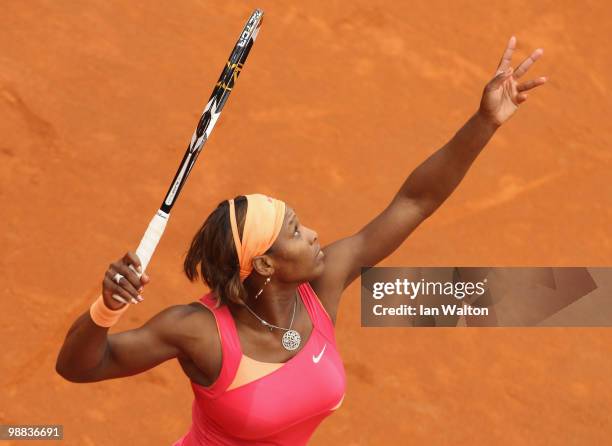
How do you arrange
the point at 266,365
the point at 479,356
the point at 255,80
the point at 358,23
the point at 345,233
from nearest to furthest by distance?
the point at 266,365 → the point at 479,356 → the point at 345,233 → the point at 255,80 → the point at 358,23

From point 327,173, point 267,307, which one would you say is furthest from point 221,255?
point 327,173

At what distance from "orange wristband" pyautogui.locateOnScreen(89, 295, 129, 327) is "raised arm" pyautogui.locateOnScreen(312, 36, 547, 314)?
100cm

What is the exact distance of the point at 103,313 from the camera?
3729 millimetres

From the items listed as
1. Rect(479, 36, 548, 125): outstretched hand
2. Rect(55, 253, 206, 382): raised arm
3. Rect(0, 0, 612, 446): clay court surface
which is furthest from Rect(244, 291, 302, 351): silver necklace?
Rect(0, 0, 612, 446): clay court surface

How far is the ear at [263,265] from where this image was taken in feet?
13.8

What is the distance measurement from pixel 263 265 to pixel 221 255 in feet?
0.52

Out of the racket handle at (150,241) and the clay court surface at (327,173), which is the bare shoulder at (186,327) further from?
the clay court surface at (327,173)

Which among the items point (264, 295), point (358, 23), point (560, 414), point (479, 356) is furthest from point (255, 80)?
point (264, 295)

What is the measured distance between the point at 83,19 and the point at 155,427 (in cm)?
361

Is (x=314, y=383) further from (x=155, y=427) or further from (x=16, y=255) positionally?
(x=16, y=255)

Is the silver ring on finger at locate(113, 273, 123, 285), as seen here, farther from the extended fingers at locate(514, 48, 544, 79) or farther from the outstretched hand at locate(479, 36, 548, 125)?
the extended fingers at locate(514, 48, 544, 79)

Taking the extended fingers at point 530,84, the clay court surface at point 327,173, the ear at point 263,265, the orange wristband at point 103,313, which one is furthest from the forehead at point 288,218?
the clay court surface at point 327,173

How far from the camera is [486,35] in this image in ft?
31.0

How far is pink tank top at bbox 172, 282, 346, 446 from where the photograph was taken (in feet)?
13.7
